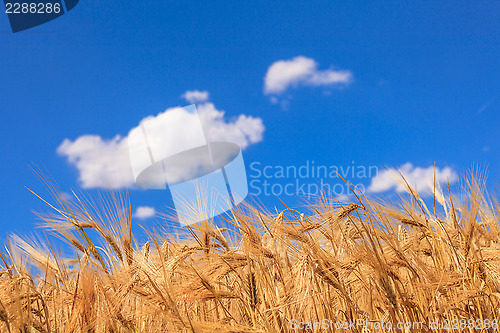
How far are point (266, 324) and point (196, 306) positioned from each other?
1.23 meters

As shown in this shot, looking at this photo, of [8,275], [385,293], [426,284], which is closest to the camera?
[385,293]

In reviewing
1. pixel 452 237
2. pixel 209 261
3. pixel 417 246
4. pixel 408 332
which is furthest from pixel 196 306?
pixel 452 237

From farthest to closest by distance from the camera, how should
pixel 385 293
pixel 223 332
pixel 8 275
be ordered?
pixel 8 275 < pixel 385 293 < pixel 223 332

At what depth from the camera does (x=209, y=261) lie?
8.16 ft

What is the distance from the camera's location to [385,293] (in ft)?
7.02

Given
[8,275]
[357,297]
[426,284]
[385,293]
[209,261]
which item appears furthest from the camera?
[357,297]

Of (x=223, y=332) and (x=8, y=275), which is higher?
(x=8, y=275)

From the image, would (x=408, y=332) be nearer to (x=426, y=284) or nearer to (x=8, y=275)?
(x=426, y=284)

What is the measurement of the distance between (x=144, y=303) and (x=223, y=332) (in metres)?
0.67

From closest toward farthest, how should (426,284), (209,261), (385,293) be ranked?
1. (385,293)
2. (426,284)
3. (209,261)

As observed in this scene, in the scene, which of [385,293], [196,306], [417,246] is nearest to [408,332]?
[385,293]

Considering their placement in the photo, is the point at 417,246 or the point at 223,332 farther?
the point at 417,246

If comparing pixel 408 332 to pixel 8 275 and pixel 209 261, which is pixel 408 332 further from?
pixel 8 275

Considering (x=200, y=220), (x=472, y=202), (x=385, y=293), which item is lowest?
(x=385, y=293)
